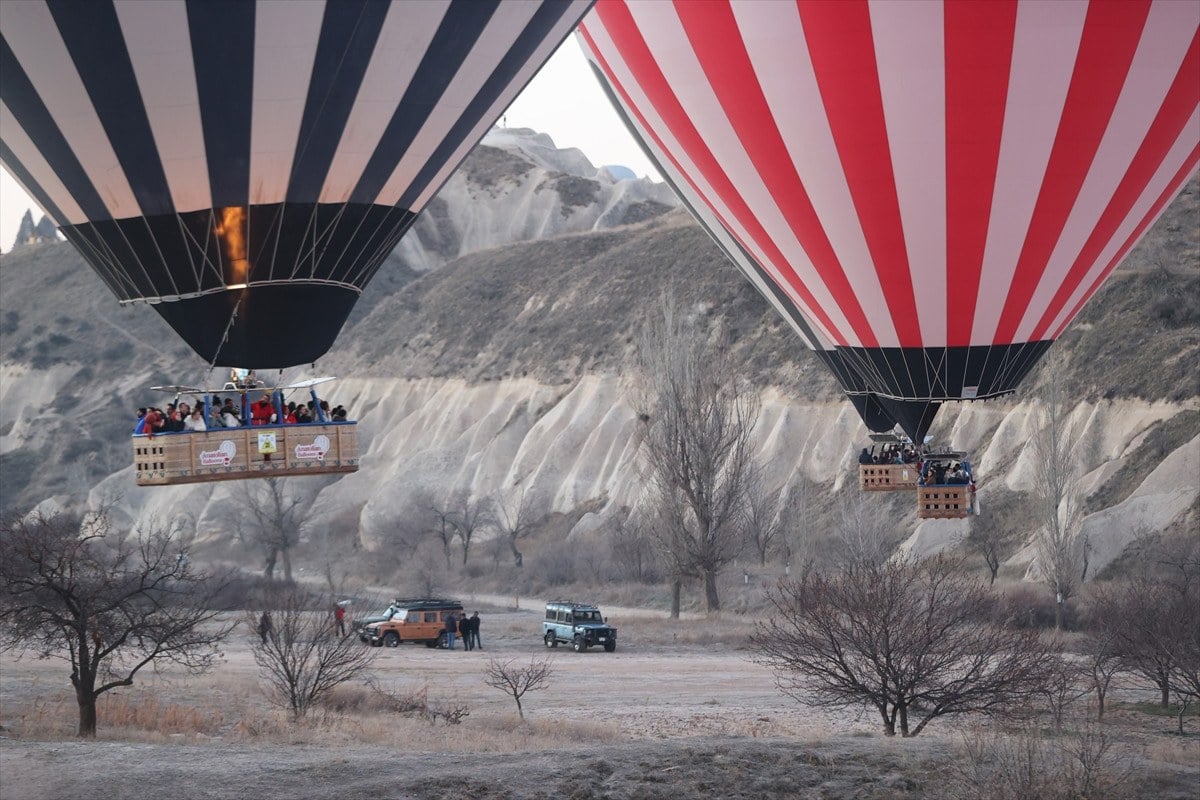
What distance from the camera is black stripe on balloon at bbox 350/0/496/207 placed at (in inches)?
526

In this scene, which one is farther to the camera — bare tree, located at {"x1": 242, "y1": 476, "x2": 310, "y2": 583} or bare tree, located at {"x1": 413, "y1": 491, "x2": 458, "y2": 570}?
bare tree, located at {"x1": 413, "y1": 491, "x2": 458, "y2": 570}

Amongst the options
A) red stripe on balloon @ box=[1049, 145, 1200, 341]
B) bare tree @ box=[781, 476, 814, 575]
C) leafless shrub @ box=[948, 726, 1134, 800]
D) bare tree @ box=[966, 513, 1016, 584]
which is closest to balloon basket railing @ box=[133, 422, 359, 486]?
leafless shrub @ box=[948, 726, 1134, 800]

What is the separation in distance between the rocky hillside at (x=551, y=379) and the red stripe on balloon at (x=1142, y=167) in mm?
20245

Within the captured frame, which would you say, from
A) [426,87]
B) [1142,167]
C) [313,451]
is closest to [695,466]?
[1142,167]

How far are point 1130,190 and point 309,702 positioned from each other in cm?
1428

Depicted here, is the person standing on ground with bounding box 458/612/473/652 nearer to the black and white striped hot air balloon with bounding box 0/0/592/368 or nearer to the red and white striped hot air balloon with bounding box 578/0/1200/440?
the red and white striped hot air balloon with bounding box 578/0/1200/440

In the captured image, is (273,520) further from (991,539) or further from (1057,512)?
(1057,512)

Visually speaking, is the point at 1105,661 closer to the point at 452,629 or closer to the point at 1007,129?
the point at 1007,129

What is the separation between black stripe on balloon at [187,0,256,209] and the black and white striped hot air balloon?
0.5 inches

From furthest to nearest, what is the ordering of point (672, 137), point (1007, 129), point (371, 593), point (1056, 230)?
point (371, 593), point (672, 137), point (1056, 230), point (1007, 129)

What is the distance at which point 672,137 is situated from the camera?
21.7 meters

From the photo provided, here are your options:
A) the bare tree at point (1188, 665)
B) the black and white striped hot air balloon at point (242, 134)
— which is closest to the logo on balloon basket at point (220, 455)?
the black and white striped hot air balloon at point (242, 134)

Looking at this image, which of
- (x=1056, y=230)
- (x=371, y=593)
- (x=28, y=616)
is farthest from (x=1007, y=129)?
(x=371, y=593)

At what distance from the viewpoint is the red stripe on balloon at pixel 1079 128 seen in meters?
17.4
